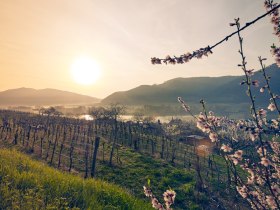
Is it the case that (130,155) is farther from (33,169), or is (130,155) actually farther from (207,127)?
(207,127)

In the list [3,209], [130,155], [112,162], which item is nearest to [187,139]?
[130,155]

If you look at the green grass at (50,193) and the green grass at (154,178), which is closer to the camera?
the green grass at (50,193)

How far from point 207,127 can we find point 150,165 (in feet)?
63.1

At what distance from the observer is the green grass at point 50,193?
752 centimetres

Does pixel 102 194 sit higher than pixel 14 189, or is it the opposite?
pixel 14 189

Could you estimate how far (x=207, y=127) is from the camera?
5.14m

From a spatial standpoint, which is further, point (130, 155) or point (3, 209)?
point (130, 155)

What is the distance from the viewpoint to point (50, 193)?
8359 millimetres

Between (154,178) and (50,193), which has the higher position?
(50,193)

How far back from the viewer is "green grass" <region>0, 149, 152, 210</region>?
296 inches

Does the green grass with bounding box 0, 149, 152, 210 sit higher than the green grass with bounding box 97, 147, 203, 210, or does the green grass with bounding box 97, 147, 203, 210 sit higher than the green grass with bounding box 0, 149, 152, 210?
the green grass with bounding box 0, 149, 152, 210

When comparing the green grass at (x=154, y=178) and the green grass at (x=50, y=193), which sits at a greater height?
the green grass at (x=50, y=193)

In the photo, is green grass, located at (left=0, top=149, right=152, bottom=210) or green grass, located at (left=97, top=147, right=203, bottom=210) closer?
green grass, located at (left=0, top=149, right=152, bottom=210)

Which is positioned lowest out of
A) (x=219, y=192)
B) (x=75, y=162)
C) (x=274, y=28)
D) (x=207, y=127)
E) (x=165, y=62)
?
(x=219, y=192)
